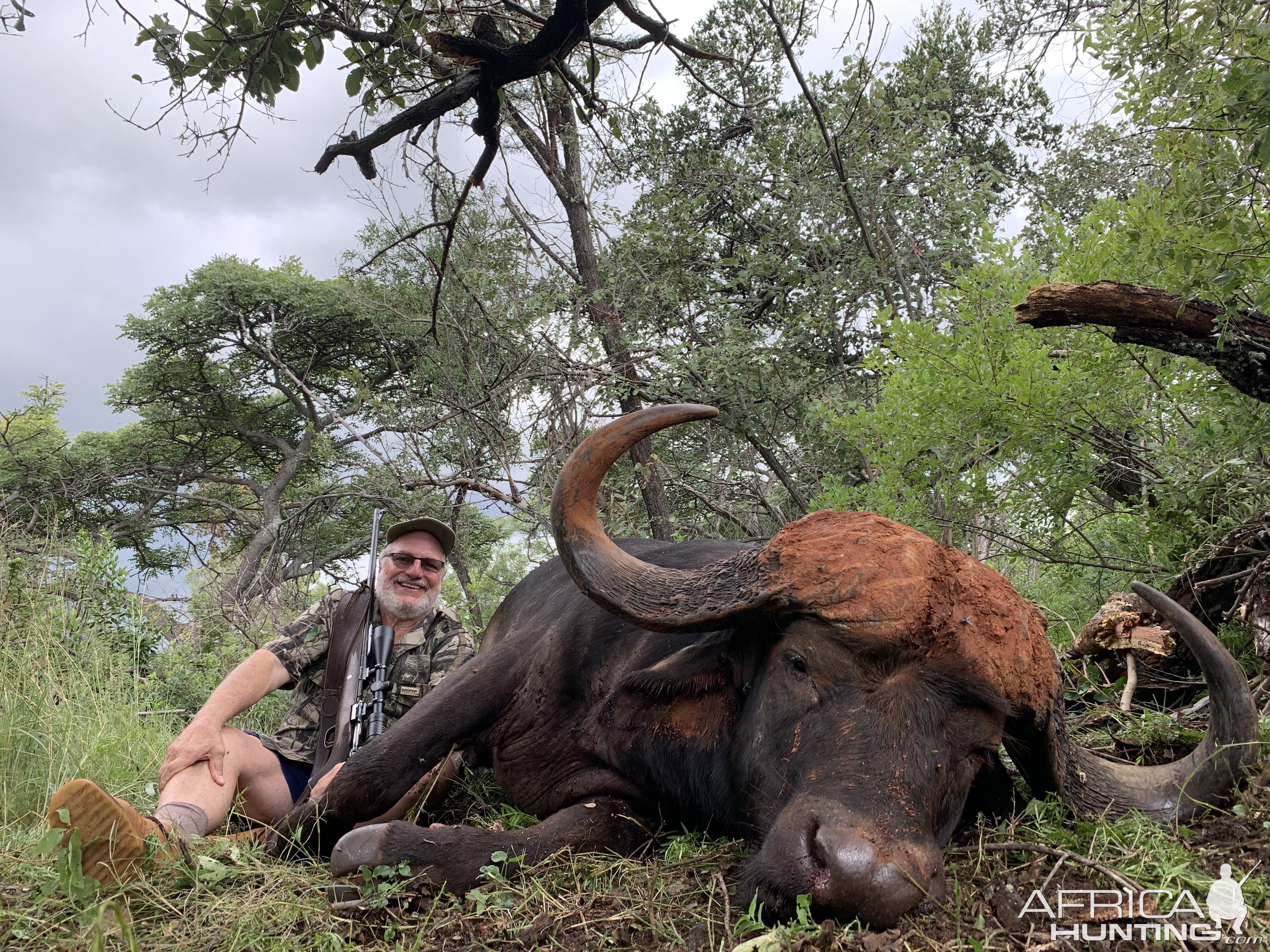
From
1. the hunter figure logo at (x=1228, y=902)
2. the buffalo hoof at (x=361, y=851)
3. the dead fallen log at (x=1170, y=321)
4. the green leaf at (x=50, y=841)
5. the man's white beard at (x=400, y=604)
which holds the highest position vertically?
the dead fallen log at (x=1170, y=321)

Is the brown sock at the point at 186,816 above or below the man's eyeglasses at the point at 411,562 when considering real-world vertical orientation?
below

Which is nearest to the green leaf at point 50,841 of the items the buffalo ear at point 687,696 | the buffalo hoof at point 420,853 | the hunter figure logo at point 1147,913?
the buffalo hoof at point 420,853

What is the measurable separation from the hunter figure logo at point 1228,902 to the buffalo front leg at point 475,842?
1.81m

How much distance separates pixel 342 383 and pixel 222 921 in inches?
771

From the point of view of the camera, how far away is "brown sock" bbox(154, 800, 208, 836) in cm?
348

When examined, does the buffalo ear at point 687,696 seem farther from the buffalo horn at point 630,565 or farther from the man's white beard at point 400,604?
the man's white beard at point 400,604

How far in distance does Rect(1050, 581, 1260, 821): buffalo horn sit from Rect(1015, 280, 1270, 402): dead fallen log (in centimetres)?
119

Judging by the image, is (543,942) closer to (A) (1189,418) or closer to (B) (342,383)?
(A) (1189,418)

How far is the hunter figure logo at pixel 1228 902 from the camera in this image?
205 cm

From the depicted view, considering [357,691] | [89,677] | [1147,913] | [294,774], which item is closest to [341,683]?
[357,691]

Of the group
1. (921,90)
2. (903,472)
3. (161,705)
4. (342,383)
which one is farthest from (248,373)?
A: (903,472)

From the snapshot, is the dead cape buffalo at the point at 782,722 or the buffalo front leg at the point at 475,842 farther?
the buffalo front leg at the point at 475,842

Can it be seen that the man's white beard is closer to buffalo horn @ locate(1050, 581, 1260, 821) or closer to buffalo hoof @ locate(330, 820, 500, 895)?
buffalo hoof @ locate(330, 820, 500, 895)

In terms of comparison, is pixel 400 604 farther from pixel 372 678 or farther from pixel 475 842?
pixel 475 842
